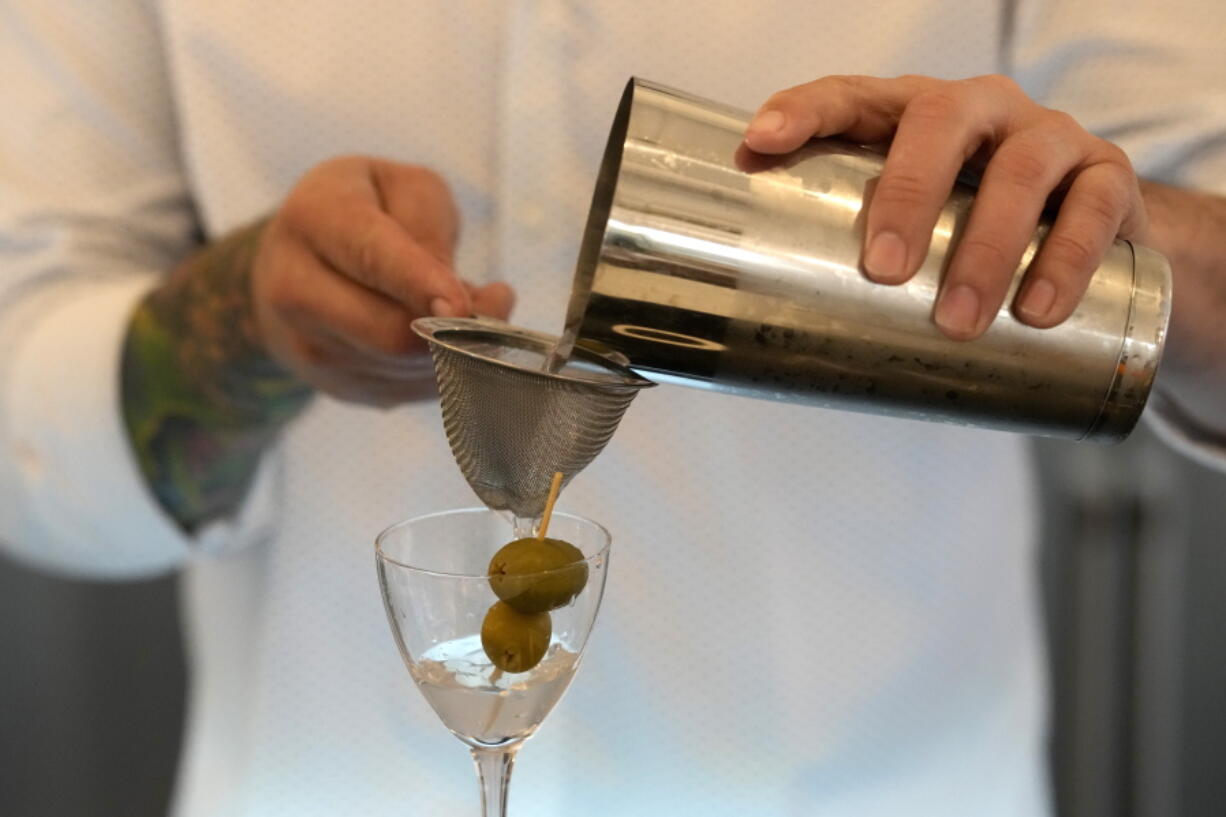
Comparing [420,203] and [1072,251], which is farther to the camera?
[420,203]

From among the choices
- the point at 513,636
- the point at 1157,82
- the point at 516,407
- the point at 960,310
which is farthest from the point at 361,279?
the point at 1157,82

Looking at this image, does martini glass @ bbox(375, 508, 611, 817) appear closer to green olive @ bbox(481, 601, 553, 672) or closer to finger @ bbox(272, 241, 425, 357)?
green olive @ bbox(481, 601, 553, 672)

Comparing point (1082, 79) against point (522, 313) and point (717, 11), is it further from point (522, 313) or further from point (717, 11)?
point (522, 313)

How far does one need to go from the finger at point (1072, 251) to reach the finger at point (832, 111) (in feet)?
0.29

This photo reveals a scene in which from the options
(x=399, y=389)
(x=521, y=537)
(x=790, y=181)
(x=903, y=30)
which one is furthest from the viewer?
(x=903, y=30)

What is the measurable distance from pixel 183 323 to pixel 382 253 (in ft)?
1.04

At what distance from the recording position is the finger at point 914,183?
0.48 metres

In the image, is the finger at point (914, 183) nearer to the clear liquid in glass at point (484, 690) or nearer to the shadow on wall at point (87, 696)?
the clear liquid in glass at point (484, 690)

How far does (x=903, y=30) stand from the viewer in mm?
854

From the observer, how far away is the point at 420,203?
0.73 metres

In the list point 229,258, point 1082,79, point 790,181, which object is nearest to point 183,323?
point 229,258

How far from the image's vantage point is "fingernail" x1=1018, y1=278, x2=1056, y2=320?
490 mm

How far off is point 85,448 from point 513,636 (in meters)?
0.55

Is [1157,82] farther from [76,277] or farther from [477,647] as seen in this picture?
[76,277]
